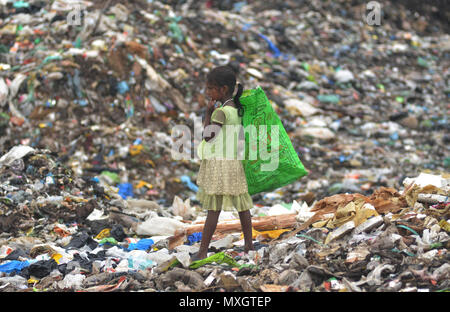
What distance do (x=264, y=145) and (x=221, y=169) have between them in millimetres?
390

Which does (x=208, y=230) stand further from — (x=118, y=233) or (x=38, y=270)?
(x=118, y=233)

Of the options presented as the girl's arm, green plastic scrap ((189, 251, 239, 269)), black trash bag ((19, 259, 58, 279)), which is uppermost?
the girl's arm

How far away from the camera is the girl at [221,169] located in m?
3.16

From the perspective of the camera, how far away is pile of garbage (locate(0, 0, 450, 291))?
3057 millimetres

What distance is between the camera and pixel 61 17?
26.2 ft

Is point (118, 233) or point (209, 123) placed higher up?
point (209, 123)

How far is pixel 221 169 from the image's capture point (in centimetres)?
319

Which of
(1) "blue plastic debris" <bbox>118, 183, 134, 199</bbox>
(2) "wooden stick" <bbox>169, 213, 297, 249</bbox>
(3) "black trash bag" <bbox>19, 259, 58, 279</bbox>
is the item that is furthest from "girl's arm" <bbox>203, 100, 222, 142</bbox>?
(1) "blue plastic debris" <bbox>118, 183, 134, 199</bbox>

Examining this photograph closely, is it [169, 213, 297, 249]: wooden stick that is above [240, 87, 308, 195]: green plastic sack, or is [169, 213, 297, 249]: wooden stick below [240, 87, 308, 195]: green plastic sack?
below

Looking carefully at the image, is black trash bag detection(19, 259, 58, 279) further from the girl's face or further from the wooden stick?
the girl's face

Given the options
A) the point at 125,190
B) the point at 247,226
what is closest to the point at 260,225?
the point at 247,226

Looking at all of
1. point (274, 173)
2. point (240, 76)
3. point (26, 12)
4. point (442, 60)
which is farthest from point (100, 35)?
point (442, 60)
